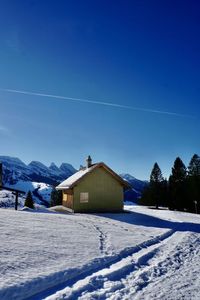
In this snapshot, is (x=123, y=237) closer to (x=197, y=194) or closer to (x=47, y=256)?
(x=47, y=256)

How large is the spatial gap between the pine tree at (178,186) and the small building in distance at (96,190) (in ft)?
92.6

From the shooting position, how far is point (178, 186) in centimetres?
A: 5816

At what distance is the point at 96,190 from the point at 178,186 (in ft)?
105

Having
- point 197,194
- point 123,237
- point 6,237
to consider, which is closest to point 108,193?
point 123,237

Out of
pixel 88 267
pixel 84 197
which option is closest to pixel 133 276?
pixel 88 267

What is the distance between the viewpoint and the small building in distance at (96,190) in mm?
29219

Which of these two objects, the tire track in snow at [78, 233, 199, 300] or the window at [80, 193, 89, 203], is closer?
the tire track in snow at [78, 233, 199, 300]

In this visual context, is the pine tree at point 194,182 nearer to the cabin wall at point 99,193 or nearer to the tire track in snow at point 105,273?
the cabin wall at point 99,193

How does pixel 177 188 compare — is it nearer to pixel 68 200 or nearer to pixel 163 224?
pixel 68 200

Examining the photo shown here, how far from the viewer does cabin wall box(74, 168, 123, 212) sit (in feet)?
96.3

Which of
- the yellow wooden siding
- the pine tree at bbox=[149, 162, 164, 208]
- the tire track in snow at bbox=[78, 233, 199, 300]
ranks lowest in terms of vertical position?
the tire track in snow at bbox=[78, 233, 199, 300]

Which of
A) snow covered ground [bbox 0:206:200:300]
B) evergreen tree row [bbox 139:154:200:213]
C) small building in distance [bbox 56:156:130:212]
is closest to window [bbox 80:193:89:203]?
small building in distance [bbox 56:156:130:212]

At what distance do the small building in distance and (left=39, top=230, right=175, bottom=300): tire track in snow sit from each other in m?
17.0

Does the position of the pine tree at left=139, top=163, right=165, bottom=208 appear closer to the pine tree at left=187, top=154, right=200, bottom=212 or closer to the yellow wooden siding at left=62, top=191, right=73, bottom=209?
the pine tree at left=187, top=154, right=200, bottom=212
